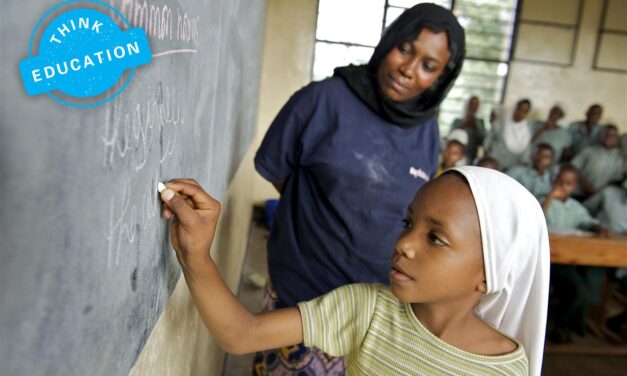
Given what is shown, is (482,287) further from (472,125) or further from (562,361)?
(472,125)

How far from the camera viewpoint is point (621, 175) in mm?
5113

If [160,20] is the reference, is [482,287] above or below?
below

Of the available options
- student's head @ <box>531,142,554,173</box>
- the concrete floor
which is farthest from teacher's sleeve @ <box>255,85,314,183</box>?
student's head @ <box>531,142,554,173</box>

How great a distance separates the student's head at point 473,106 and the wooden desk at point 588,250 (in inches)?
107

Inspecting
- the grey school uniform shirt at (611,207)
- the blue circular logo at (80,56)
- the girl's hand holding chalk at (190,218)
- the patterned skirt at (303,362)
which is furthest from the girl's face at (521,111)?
the blue circular logo at (80,56)

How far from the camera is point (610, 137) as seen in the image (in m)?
5.24

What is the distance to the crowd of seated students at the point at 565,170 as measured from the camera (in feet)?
12.8

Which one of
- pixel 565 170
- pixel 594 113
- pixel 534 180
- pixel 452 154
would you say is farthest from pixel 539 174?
pixel 594 113

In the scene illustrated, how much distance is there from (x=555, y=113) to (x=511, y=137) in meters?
0.67

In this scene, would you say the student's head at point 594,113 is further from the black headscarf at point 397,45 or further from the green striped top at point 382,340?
the green striped top at point 382,340

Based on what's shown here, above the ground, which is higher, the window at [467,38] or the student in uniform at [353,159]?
the window at [467,38]

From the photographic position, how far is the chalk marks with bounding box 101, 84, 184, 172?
52 cm

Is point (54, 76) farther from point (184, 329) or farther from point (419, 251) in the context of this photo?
point (184, 329)

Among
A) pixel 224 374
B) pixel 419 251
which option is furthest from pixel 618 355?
pixel 419 251
